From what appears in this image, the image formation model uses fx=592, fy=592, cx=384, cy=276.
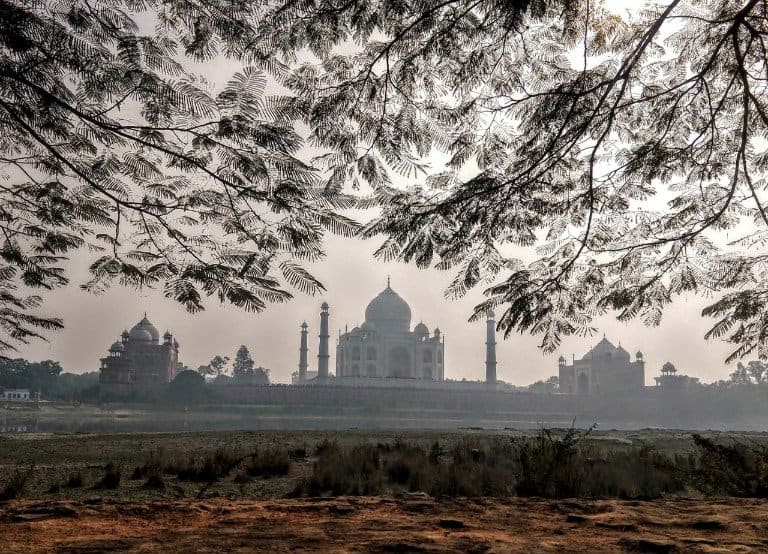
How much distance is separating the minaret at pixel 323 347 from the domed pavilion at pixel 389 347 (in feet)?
14.8

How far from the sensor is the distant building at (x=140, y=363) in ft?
159

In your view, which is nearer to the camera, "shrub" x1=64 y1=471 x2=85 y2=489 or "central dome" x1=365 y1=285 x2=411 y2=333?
"shrub" x1=64 y1=471 x2=85 y2=489

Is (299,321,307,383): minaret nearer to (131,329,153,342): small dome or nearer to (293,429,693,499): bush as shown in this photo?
(131,329,153,342): small dome

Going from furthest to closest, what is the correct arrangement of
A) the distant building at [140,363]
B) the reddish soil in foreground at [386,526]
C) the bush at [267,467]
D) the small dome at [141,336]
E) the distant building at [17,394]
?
the small dome at [141,336] < the distant building at [17,394] < the distant building at [140,363] < the bush at [267,467] < the reddish soil in foreground at [386,526]

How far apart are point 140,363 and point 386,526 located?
179ft

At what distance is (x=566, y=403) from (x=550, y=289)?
5076 cm

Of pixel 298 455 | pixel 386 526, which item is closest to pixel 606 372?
pixel 298 455

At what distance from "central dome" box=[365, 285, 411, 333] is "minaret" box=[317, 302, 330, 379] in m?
6.34

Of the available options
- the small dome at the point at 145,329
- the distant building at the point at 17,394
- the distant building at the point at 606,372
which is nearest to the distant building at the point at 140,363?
the small dome at the point at 145,329

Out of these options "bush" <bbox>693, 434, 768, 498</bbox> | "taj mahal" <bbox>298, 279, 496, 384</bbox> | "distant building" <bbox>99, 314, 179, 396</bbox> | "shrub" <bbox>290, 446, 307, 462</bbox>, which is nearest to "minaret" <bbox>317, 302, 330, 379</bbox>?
"taj mahal" <bbox>298, 279, 496, 384</bbox>

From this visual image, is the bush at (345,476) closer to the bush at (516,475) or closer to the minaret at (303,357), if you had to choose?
the bush at (516,475)

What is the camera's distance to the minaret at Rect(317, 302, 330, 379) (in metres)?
55.0

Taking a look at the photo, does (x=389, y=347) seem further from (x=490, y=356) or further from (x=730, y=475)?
(x=730, y=475)

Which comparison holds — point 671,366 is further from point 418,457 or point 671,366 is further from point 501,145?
point 501,145
